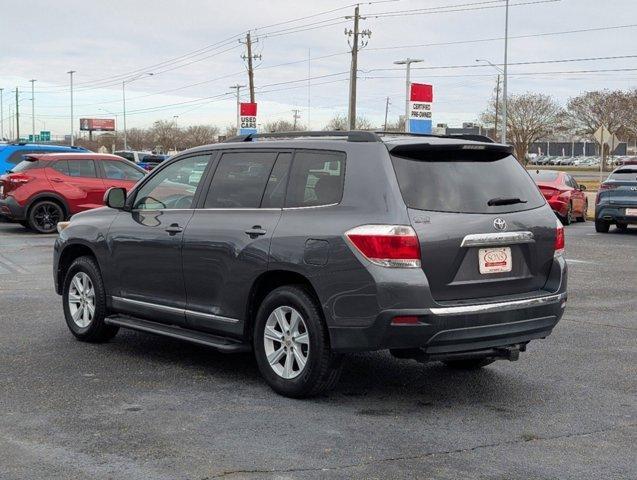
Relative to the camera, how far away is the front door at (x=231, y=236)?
610cm

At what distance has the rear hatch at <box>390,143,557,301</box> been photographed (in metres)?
5.50

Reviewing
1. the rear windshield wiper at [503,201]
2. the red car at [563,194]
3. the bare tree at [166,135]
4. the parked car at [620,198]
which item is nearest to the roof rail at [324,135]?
the rear windshield wiper at [503,201]

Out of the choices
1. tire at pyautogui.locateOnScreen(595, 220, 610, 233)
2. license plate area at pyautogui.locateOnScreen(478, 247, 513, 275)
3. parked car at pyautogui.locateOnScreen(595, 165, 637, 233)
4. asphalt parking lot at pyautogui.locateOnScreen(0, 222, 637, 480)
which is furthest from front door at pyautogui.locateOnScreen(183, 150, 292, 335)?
tire at pyautogui.locateOnScreen(595, 220, 610, 233)

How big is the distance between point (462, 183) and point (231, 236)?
1.63 m

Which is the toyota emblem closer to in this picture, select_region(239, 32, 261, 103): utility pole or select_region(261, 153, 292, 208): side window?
select_region(261, 153, 292, 208): side window

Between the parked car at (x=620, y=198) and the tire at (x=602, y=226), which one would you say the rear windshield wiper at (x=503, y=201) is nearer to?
the parked car at (x=620, y=198)

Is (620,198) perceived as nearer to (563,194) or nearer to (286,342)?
(563,194)

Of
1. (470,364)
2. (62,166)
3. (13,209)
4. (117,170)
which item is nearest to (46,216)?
(13,209)

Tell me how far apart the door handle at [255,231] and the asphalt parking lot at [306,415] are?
3.46 feet

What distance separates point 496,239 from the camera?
5695mm

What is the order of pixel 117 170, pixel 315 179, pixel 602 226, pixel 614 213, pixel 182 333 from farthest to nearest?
pixel 602 226 < pixel 117 170 < pixel 614 213 < pixel 182 333 < pixel 315 179

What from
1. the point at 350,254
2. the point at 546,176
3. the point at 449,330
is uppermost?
the point at 546,176

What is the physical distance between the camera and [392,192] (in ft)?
18.2

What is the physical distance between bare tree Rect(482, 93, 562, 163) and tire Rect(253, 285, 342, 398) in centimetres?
7620
